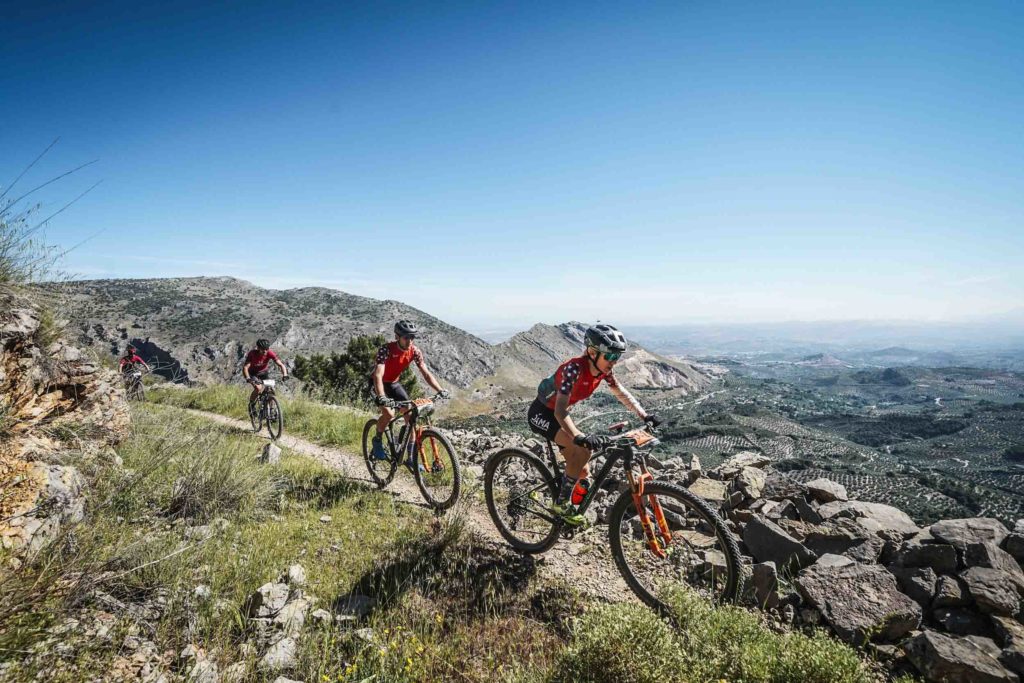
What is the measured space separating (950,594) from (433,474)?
6.62 m

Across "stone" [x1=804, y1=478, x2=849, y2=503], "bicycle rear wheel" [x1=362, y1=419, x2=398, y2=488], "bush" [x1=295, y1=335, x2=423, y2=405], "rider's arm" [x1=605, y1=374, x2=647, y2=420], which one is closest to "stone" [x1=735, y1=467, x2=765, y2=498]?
"stone" [x1=804, y1=478, x2=849, y2=503]

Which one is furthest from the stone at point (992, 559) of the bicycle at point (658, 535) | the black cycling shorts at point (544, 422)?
the black cycling shorts at point (544, 422)

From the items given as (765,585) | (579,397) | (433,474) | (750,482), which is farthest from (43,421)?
(750,482)

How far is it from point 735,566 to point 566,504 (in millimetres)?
1931

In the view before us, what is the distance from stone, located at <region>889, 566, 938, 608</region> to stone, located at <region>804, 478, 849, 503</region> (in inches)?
65.8

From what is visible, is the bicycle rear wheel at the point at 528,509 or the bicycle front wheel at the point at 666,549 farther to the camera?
the bicycle rear wheel at the point at 528,509

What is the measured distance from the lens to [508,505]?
6090 millimetres

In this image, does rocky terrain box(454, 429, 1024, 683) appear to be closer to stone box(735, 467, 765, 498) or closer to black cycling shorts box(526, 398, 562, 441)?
stone box(735, 467, 765, 498)

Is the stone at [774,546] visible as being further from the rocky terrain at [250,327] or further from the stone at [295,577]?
the rocky terrain at [250,327]

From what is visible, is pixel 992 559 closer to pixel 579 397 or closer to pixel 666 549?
pixel 666 549

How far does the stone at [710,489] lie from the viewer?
263 inches

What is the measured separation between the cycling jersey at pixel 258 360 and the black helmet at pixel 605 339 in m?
10.3

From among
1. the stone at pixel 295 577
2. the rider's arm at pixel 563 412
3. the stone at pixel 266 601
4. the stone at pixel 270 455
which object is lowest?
the stone at pixel 270 455

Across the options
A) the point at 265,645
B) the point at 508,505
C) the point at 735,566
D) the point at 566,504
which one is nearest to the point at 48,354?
the point at 265,645
